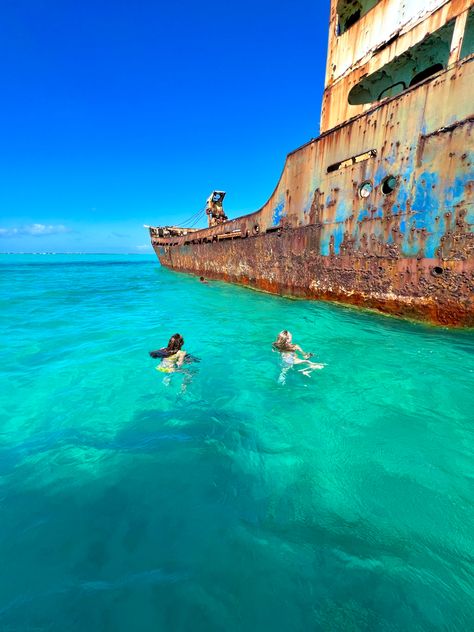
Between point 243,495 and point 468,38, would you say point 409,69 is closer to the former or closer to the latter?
point 468,38

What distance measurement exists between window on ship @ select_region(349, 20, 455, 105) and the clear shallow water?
8.02m

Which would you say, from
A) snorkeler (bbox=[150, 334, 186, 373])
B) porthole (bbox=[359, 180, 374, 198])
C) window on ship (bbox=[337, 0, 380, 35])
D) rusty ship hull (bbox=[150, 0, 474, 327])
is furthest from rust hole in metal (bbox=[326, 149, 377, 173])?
snorkeler (bbox=[150, 334, 186, 373])

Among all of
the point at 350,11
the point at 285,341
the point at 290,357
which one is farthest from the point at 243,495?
the point at 350,11

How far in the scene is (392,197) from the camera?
694 centimetres

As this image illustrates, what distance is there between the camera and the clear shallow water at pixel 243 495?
1869 millimetres

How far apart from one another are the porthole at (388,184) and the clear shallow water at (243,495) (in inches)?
151

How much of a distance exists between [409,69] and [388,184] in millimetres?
4918

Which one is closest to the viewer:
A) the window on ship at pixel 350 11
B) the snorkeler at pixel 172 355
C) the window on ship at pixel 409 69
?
the snorkeler at pixel 172 355

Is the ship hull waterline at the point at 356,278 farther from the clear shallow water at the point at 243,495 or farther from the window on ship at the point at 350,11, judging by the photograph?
the window on ship at the point at 350,11

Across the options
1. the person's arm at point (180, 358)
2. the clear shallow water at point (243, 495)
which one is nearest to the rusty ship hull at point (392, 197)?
the clear shallow water at point (243, 495)

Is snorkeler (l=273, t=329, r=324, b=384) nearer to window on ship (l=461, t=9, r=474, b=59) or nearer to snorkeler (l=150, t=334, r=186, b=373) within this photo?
snorkeler (l=150, t=334, r=186, b=373)

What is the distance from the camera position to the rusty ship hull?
Answer: 5.86 meters

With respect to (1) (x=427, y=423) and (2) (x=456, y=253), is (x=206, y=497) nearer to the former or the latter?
(1) (x=427, y=423)

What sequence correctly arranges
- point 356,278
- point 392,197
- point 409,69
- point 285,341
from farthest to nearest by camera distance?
1. point 409,69
2. point 356,278
3. point 392,197
4. point 285,341
